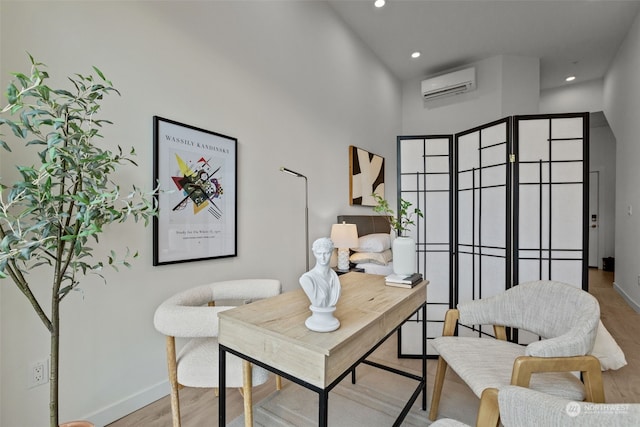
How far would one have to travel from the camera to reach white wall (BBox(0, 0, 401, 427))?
1.47 m

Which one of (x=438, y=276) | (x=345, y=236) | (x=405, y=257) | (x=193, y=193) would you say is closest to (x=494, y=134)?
(x=438, y=276)

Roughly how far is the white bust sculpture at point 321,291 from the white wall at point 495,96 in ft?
15.5

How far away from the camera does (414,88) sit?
5.40m

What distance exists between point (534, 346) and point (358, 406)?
112cm

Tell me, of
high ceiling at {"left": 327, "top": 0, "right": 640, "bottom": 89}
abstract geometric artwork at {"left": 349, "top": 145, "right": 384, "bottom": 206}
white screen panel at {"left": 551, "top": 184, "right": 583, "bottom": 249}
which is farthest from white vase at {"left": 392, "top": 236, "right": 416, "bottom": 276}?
high ceiling at {"left": 327, "top": 0, "right": 640, "bottom": 89}

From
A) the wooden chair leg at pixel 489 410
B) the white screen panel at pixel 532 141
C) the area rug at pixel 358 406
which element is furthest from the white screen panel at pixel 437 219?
the wooden chair leg at pixel 489 410

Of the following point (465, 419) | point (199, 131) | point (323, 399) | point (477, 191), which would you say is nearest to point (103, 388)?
point (323, 399)

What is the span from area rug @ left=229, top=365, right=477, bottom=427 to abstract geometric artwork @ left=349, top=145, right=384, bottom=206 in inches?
90.9

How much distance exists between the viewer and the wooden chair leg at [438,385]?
170 cm

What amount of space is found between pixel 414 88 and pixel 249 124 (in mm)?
4016

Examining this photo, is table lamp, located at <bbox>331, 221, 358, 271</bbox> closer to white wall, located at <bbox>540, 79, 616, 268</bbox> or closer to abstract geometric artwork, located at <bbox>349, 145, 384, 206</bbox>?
abstract geometric artwork, located at <bbox>349, 145, 384, 206</bbox>

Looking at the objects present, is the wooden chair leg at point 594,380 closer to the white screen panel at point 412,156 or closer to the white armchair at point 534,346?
the white armchair at point 534,346

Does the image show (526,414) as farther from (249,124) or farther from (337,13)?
(337,13)

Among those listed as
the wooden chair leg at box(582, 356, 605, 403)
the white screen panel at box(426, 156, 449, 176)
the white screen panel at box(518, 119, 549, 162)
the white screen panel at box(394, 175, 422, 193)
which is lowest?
the wooden chair leg at box(582, 356, 605, 403)
